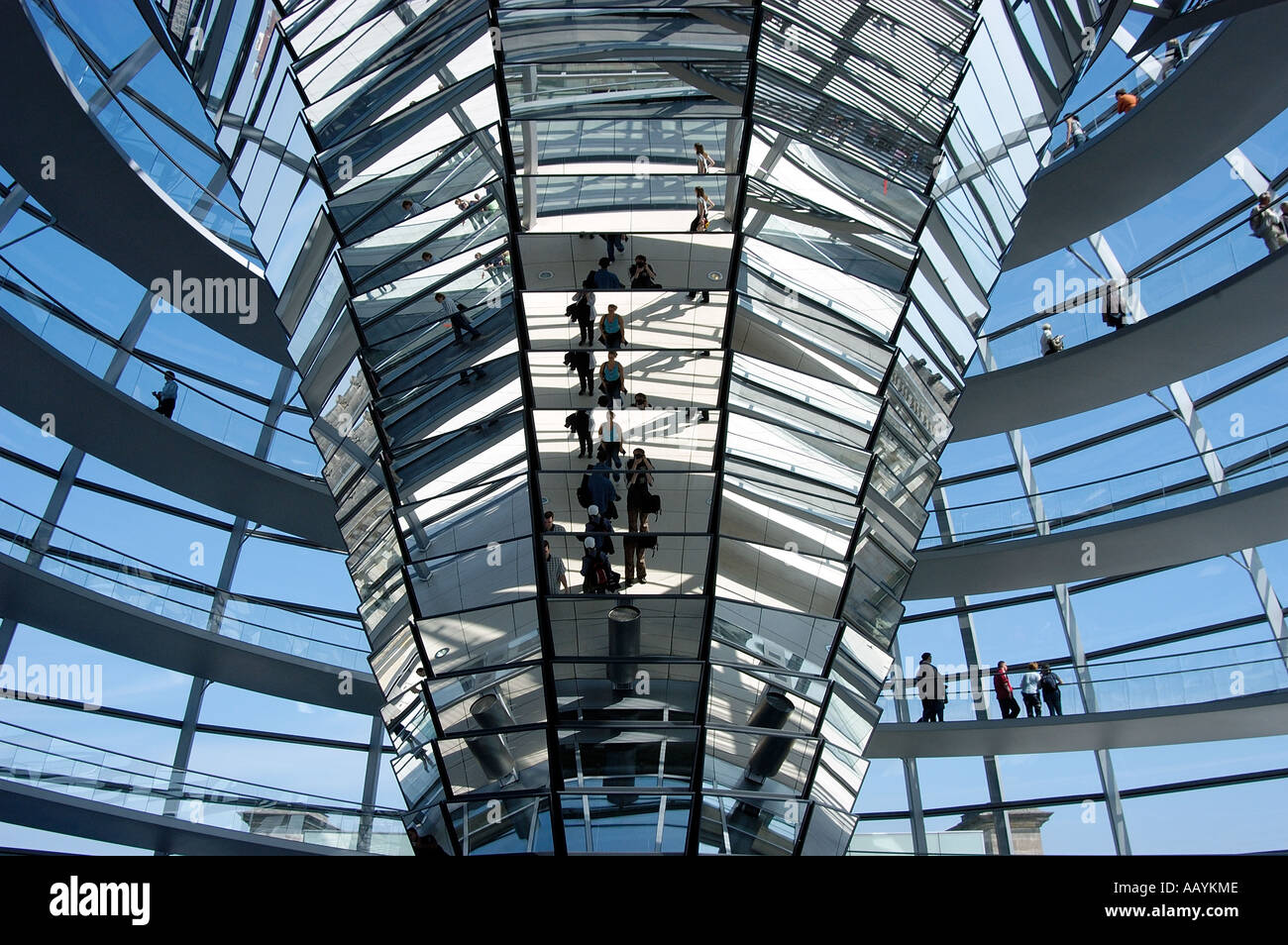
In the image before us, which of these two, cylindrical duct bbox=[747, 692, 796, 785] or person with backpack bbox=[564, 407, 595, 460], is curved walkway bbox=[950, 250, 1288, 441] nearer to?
cylindrical duct bbox=[747, 692, 796, 785]

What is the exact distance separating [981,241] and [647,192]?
511 cm

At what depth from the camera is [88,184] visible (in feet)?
49.4

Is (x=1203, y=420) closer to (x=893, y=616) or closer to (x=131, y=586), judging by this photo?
(x=893, y=616)

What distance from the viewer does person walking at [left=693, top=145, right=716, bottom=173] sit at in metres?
11.3

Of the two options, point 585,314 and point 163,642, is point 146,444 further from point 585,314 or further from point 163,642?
point 585,314

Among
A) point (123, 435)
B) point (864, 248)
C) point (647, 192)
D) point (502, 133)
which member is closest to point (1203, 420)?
point (864, 248)

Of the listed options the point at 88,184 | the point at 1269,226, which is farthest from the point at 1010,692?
the point at 88,184

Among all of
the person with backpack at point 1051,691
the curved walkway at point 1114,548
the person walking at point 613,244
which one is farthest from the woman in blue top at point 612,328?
the person with backpack at point 1051,691

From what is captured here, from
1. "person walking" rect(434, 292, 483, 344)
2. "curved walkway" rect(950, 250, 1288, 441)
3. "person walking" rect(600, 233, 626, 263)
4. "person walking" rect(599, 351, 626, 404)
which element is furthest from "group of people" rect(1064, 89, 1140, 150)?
"person walking" rect(434, 292, 483, 344)

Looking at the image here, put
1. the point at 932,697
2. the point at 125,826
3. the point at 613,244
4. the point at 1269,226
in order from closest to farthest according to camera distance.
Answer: the point at 613,244 < the point at 1269,226 < the point at 125,826 < the point at 932,697

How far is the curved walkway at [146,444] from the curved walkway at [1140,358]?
10042 millimetres

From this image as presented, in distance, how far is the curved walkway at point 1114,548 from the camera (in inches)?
682

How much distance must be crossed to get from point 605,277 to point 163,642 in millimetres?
10740

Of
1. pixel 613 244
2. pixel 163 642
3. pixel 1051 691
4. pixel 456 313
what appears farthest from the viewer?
pixel 1051 691
